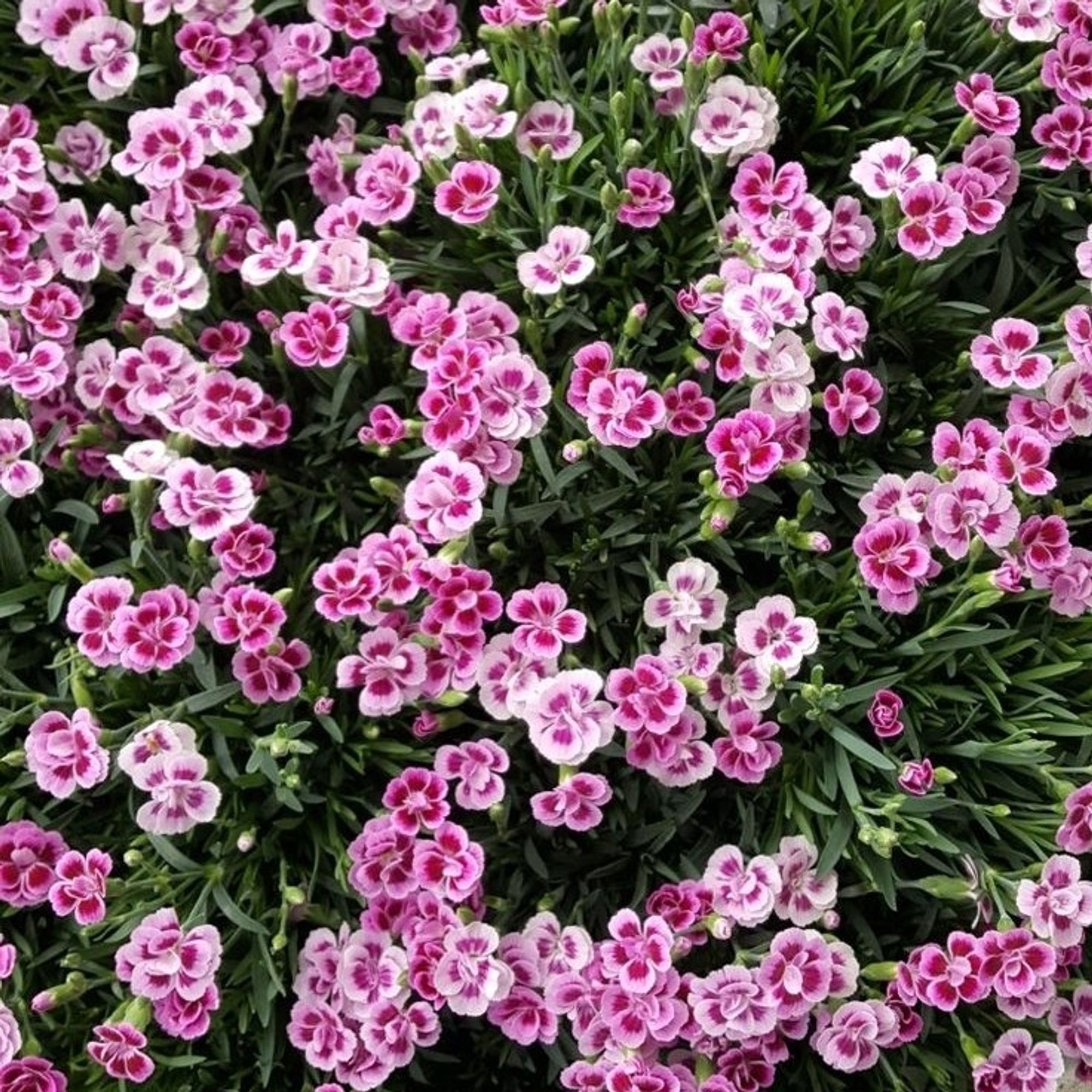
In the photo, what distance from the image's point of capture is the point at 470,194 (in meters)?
2.33

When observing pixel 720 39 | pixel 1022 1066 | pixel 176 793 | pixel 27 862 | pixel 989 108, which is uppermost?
pixel 720 39

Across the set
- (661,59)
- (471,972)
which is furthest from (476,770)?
(661,59)

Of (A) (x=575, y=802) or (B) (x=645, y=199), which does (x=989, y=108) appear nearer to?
(B) (x=645, y=199)

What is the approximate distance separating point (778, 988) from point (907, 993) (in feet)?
0.67

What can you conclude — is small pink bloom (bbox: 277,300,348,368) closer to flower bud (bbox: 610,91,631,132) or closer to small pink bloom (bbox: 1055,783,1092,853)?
flower bud (bbox: 610,91,631,132)

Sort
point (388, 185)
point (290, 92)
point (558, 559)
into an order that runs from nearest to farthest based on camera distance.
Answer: point (558, 559), point (388, 185), point (290, 92)

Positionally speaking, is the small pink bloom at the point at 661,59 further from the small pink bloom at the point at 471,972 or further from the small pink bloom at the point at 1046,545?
the small pink bloom at the point at 471,972

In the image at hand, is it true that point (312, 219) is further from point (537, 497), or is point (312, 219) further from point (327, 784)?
point (327, 784)

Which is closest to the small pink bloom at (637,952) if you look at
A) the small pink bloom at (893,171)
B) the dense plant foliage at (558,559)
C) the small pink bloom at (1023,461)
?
the dense plant foliage at (558,559)

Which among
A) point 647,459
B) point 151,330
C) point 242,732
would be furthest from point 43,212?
point 647,459

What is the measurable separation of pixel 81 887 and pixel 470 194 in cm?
133

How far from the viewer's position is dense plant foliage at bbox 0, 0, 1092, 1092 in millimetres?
2074

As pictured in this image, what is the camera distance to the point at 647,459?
7.77 ft

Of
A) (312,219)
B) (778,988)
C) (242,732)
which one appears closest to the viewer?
(778,988)
